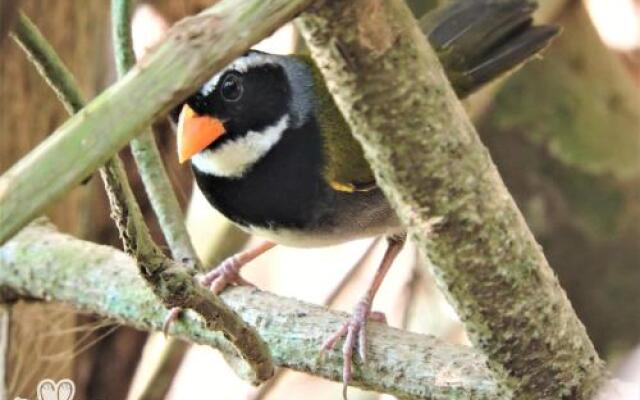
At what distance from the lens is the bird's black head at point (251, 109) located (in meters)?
1.35

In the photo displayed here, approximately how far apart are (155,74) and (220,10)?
60mm

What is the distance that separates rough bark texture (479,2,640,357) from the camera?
2.16 meters

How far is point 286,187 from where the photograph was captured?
1384 millimetres

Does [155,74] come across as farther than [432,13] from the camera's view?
No

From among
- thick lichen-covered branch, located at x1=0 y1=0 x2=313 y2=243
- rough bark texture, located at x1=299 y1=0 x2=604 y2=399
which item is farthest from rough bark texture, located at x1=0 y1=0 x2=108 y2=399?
thick lichen-covered branch, located at x1=0 y1=0 x2=313 y2=243

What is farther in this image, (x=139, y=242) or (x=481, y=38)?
(x=481, y=38)

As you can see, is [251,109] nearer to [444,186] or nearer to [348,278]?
[348,278]

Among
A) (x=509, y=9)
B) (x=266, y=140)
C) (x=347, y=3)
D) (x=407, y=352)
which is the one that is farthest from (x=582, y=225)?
(x=347, y=3)

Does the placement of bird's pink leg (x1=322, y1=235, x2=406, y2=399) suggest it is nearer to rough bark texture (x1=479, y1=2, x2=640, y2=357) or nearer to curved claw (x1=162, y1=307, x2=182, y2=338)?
curved claw (x1=162, y1=307, x2=182, y2=338)

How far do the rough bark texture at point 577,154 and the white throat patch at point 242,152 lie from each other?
883mm

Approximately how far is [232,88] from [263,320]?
0.32m

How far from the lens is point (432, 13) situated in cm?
170

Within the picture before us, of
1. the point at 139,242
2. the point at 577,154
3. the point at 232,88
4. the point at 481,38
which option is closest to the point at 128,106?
the point at 139,242

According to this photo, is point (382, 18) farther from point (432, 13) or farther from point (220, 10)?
point (432, 13)
